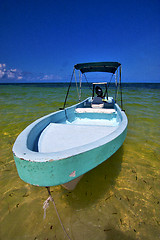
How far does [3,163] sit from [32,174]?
2771 millimetres

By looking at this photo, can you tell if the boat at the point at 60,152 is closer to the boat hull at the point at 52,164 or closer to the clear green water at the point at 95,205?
the boat hull at the point at 52,164

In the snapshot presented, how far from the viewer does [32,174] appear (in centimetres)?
148

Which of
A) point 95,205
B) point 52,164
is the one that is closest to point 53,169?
point 52,164

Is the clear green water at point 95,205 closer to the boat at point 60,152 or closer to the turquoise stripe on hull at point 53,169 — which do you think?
the boat at point 60,152

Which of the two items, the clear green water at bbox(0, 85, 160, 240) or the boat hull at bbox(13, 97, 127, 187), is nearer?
the boat hull at bbox(13, 97, 127, 187)

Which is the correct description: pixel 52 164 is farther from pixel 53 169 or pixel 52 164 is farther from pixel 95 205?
pixel 95 205

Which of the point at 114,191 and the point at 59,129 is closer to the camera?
the point at 114,191

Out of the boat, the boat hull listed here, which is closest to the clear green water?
the boat

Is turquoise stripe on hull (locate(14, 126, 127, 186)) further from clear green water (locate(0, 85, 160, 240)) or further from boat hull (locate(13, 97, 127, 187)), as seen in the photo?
clear green water (locate(0, 85, 160, 240))

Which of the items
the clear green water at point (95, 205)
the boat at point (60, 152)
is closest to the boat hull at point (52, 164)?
the boat at point (60, 152)

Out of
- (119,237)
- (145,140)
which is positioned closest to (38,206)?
(119,237)

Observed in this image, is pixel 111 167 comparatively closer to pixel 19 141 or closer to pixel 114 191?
pixel 114 191

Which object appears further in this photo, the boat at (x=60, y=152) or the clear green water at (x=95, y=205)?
the clear green water at (x=95, y=205)

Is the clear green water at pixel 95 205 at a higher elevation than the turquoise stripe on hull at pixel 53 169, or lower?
lower
